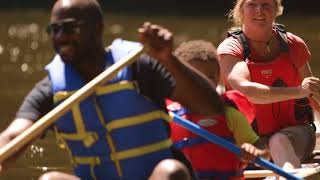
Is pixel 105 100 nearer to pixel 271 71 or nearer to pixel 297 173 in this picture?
pixel 297 173

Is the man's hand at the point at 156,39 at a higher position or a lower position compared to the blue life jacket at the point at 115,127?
higher

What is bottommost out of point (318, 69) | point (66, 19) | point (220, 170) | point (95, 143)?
point (318, 69)

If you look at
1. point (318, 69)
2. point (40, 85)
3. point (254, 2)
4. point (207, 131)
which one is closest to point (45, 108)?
point (40, 85)

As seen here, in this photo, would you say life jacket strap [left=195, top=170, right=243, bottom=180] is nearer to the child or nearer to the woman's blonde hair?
the child

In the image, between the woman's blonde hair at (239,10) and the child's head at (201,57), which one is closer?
the child's head at (201,57)

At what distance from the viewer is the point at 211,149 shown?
3.74m

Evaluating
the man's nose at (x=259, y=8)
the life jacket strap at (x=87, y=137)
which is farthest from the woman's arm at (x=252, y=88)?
the life jacket strap at (x=87, y=137)

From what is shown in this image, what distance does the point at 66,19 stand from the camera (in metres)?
3.17

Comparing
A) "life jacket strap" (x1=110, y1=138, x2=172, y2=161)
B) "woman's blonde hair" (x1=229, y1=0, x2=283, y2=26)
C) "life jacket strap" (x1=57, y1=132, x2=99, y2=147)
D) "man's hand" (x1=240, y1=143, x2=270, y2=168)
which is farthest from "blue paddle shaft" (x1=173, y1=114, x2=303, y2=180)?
"woman's blonde hair" (x1=229, y1=0, x2=283, y2=26)

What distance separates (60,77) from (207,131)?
594 mm

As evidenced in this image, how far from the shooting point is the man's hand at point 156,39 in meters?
3.12

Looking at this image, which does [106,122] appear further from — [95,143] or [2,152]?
[2,152]

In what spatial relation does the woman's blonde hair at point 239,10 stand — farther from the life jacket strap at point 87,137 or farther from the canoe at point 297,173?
the life jacket strap at point 87,137

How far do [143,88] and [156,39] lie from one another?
6.8 inches
